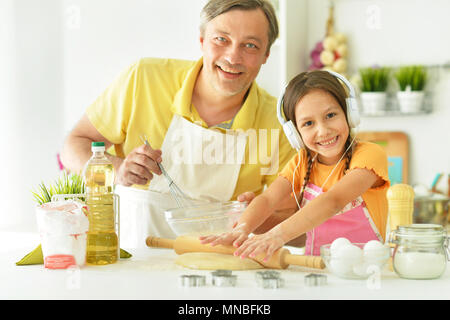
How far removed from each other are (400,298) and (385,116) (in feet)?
6.68

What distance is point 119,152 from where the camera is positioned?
6.24 feet

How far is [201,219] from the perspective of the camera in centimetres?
125

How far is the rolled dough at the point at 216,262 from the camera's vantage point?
3.60 ft

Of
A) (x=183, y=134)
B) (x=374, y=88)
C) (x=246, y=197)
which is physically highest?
(x=374, y=88)

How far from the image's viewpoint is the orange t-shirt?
4.10 feet

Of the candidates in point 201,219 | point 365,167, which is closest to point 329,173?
point 365,167

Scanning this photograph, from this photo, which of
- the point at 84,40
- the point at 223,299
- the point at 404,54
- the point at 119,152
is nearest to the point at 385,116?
the point at 404,54

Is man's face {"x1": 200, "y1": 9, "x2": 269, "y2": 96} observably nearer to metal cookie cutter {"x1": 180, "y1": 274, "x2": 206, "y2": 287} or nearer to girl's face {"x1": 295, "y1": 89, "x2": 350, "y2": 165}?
girl's face {"x1": 295, "y1": 89, "x2": 350, "y2": 165}

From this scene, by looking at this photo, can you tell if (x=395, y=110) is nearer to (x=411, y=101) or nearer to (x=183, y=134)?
(x=411, y=101)

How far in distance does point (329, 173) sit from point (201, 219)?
1.12ft

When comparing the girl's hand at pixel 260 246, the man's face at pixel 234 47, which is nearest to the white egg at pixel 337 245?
the girl's hand at pixel 260 246

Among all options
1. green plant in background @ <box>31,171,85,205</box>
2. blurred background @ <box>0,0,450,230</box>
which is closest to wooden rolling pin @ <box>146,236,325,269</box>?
green plant in background @ <box>31,171,85,205</box>

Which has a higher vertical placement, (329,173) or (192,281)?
(329,173)

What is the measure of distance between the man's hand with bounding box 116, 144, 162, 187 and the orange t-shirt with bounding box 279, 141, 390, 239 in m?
0.33
